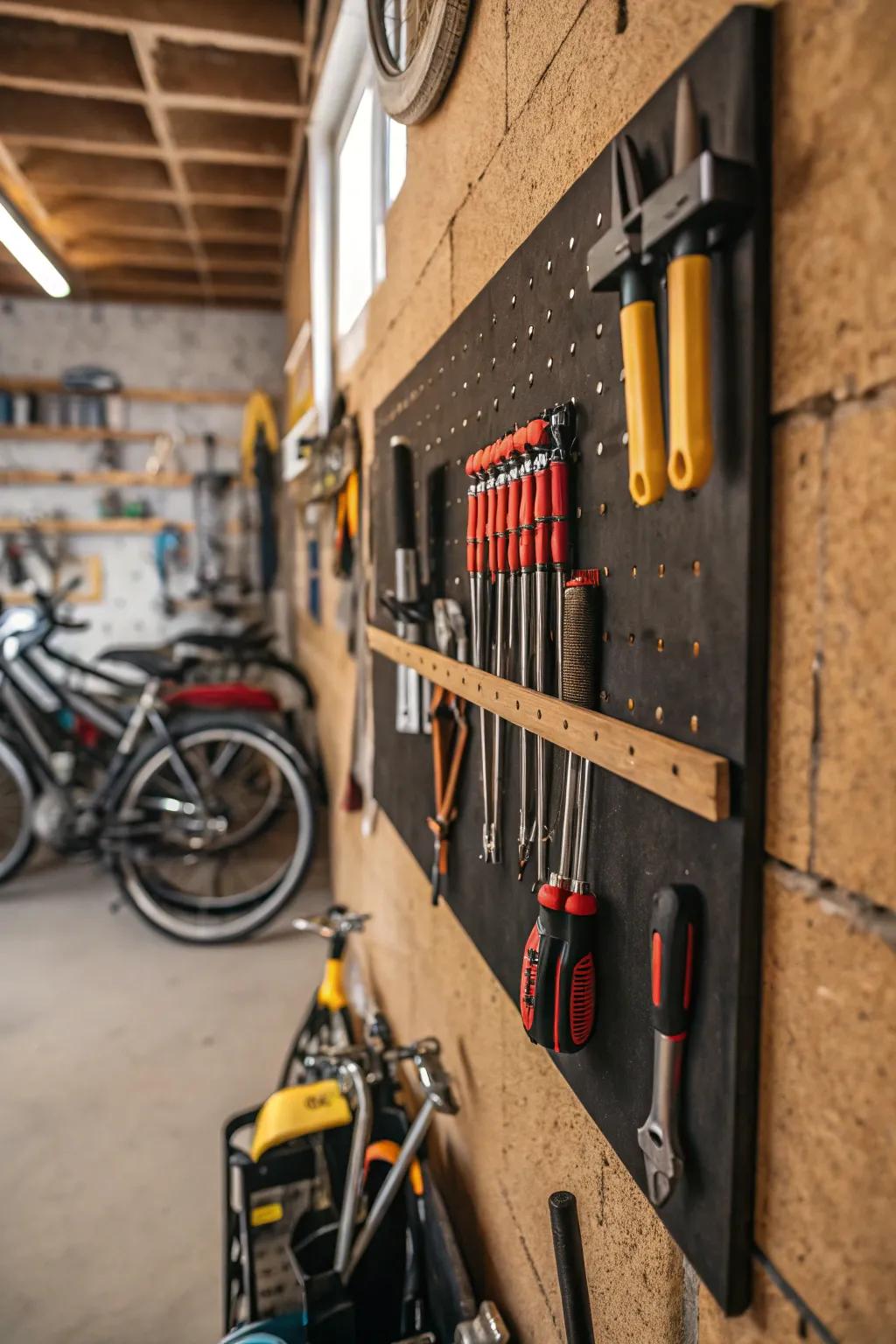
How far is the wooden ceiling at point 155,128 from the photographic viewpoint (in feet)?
9.02

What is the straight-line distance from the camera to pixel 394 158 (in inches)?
80.5

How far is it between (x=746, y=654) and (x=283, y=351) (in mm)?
5169

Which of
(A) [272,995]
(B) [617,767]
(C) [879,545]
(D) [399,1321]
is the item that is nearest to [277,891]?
(A) [272,995]

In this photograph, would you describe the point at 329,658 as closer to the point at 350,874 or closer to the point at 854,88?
the point at 350,874

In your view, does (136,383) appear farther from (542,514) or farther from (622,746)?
(622,746)

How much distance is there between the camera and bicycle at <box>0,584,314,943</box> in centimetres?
317

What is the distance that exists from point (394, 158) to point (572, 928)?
78.2 inches

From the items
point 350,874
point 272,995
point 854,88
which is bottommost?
point 272,995

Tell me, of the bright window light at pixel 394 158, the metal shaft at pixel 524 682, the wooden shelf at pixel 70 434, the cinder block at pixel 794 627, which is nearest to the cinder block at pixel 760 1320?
the cinder block at pixel 794 627

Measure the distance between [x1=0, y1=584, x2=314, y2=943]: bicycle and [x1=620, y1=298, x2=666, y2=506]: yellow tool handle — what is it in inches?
108

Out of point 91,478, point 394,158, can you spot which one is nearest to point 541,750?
point 394,158

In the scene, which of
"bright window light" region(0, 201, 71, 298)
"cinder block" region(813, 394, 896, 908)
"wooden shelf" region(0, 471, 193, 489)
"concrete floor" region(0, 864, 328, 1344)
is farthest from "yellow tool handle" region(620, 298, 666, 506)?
"wooden shelf" region(0, 471, 193, 489)

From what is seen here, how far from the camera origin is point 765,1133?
0.56 meters

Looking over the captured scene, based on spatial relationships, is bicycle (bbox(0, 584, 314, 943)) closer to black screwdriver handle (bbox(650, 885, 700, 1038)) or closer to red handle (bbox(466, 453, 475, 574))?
red handle (bbox(466, 453, 475, 574))
